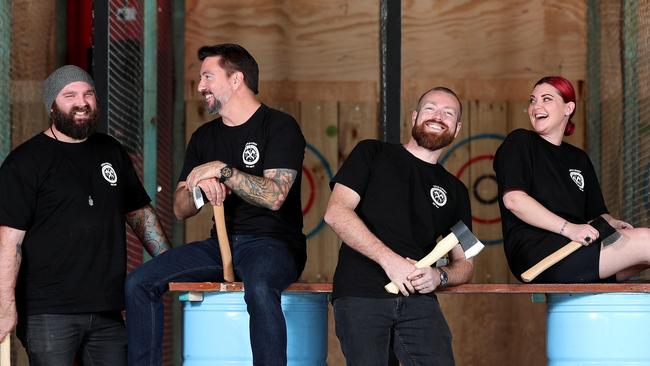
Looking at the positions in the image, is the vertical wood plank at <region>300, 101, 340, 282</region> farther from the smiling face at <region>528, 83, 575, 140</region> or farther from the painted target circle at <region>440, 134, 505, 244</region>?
the smiling face at <region>528, 83, 575, 140</region>

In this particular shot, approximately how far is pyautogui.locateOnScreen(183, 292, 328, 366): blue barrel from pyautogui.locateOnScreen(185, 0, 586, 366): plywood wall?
2.69 m

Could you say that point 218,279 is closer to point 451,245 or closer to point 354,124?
point 451,245

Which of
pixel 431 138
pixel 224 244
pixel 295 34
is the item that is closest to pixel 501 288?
pixel 431 138

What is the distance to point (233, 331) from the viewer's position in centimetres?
549

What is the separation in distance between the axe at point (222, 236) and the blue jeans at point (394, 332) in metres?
0.58

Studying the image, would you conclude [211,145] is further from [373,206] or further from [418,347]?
[418,347]

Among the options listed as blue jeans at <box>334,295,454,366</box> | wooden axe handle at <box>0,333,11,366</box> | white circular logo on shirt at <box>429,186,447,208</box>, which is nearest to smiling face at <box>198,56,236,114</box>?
white circular logo on shirt at <box>429,186,447,208</box>

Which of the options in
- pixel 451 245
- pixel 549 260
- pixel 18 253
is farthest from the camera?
pixel 549 260

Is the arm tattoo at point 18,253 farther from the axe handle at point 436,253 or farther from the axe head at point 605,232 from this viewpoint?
the axe head at point 605,232

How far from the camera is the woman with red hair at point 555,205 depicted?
224 inches

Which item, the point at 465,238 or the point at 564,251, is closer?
the point at 465,238

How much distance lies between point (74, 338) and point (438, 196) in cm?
178

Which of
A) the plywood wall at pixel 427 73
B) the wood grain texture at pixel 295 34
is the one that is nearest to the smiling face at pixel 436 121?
the plywood wall at pixel 427 73

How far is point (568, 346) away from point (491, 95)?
10.5 feet
